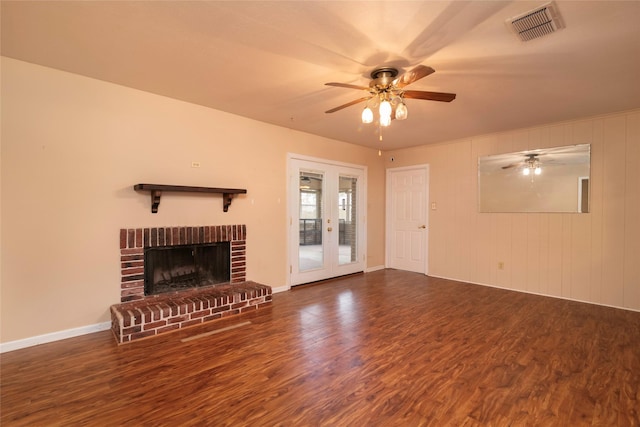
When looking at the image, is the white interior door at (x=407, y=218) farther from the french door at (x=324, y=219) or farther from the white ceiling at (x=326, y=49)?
the white ceiling at (x=326, y=49)

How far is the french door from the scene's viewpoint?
4922mm

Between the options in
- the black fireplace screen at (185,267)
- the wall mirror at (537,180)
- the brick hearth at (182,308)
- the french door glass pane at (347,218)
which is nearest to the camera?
the brick hearth at (182,308)

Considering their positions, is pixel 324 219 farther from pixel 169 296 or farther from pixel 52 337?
pixel 52 337

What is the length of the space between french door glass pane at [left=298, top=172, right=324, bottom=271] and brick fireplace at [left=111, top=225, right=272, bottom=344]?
1.24 m

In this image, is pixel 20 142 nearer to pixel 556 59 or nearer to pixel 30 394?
pixel 30 394

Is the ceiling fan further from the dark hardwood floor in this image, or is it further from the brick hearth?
the brick hearth

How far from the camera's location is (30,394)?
2055 millimetres

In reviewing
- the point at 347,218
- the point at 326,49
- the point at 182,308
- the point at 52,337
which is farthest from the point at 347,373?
the point at 347,218

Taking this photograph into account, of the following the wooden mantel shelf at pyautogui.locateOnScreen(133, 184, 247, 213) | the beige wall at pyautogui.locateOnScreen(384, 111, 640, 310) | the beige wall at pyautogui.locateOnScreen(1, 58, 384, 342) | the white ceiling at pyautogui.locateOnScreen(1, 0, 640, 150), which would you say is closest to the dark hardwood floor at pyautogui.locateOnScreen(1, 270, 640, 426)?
the beige wall at pyautogui.locateOnScreen(1, 58, 384, 342)

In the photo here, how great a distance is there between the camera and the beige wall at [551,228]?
3883 millimetres

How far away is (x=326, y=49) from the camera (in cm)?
242

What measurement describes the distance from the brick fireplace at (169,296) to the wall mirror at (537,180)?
4.05m

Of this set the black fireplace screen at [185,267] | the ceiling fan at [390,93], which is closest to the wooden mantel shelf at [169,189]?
the black fireplace screen at [185,267]

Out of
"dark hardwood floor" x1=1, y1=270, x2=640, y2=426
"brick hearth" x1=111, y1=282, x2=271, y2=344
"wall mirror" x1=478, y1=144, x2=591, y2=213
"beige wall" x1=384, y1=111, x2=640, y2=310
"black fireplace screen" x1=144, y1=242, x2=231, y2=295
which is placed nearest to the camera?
"dark hardwood floor" x1=1, y1=270, x2=640, y2=426
